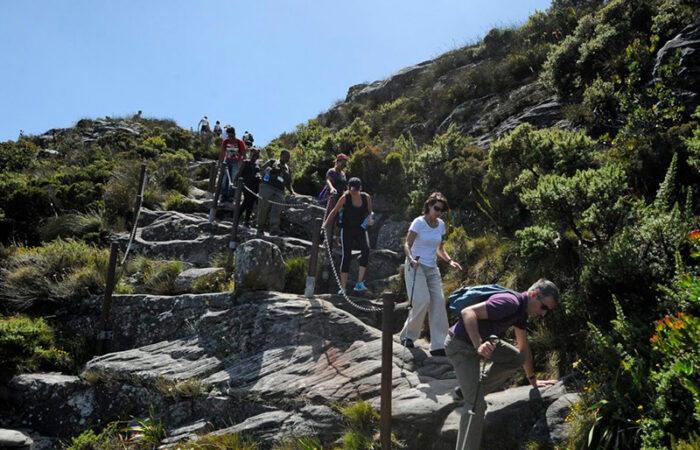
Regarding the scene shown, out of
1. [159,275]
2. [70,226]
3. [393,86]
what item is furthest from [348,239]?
[393,86]

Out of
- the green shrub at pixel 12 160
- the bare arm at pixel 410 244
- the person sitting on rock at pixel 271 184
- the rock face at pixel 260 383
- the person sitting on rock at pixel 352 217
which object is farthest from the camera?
the green shrub at pixel 12 160

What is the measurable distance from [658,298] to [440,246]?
9.42ft

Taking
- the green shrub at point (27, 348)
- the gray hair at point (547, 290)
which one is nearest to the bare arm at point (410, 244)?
the gray hair at point (547, 290)

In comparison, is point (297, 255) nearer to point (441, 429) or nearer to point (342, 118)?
point (441, 429)

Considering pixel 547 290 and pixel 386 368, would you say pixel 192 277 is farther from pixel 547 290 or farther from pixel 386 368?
pixel 547 290

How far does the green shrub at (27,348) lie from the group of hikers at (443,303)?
469 centimetres

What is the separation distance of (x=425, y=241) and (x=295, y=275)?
4146 millimetres

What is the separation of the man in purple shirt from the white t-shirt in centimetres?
188

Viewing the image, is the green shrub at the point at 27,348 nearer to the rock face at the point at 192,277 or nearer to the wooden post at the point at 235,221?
the rock face at the point at 192,277

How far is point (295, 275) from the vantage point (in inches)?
402

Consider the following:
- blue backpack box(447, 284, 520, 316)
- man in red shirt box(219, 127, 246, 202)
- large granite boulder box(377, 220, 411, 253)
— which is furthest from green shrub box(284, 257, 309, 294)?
blue backpack box(447, 284, 520, 316)

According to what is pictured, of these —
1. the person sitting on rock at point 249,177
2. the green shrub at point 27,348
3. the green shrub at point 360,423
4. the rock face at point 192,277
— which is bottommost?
the green shrub at point 360,423

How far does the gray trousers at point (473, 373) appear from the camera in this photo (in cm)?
469

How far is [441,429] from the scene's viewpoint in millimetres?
5590
